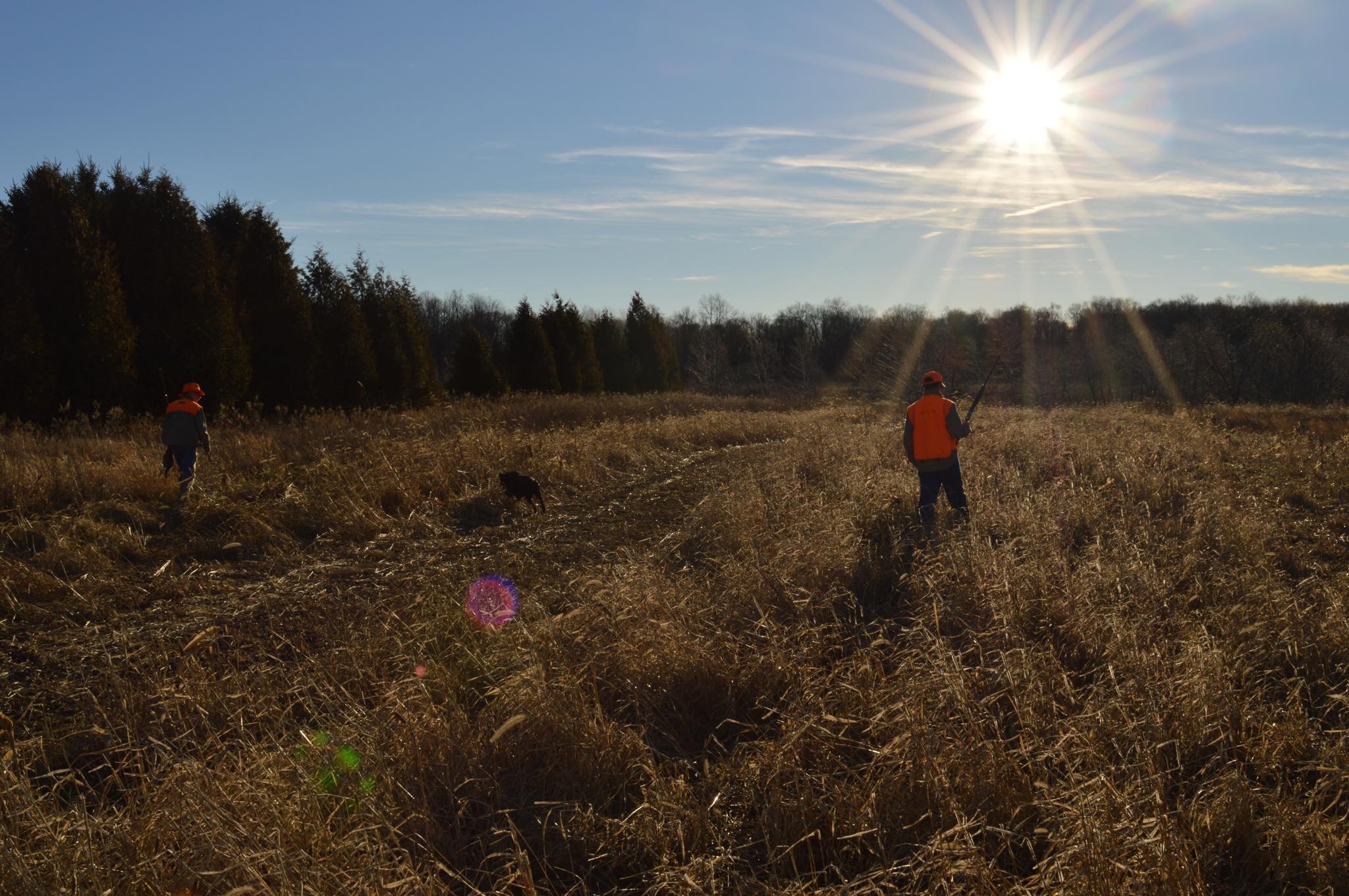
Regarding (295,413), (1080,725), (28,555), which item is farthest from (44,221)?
(1080,725)

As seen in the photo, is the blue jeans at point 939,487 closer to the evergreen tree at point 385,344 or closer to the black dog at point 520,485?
the black dog at point 520,485

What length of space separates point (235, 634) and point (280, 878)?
351 cm

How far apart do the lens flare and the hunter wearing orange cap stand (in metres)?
4.79

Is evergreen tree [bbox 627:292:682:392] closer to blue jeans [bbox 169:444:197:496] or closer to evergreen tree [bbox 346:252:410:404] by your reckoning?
evergreen tree [bbox 346:252:410:404]

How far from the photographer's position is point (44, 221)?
15867 mm

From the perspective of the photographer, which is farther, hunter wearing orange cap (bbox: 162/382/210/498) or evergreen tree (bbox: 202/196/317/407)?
evergreen tree (bbox: 202/196/317/407)

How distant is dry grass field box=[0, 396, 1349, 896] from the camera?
9.43 feet

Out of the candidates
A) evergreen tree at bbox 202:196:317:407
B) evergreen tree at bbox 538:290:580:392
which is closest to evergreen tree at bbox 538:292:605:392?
evergreen tree at bbox 538:290:580:392

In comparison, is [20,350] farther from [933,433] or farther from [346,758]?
[933,433]

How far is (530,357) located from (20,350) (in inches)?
734

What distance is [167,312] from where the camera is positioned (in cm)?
1723

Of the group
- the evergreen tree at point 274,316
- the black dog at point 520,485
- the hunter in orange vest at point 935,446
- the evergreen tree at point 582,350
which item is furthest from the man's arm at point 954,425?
the evergreen tree at point 582,350

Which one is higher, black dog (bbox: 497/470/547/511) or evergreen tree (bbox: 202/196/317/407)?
evergreen tree (bbox: 202/196/317/407)

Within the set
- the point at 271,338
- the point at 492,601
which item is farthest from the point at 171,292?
the point at 492,601
